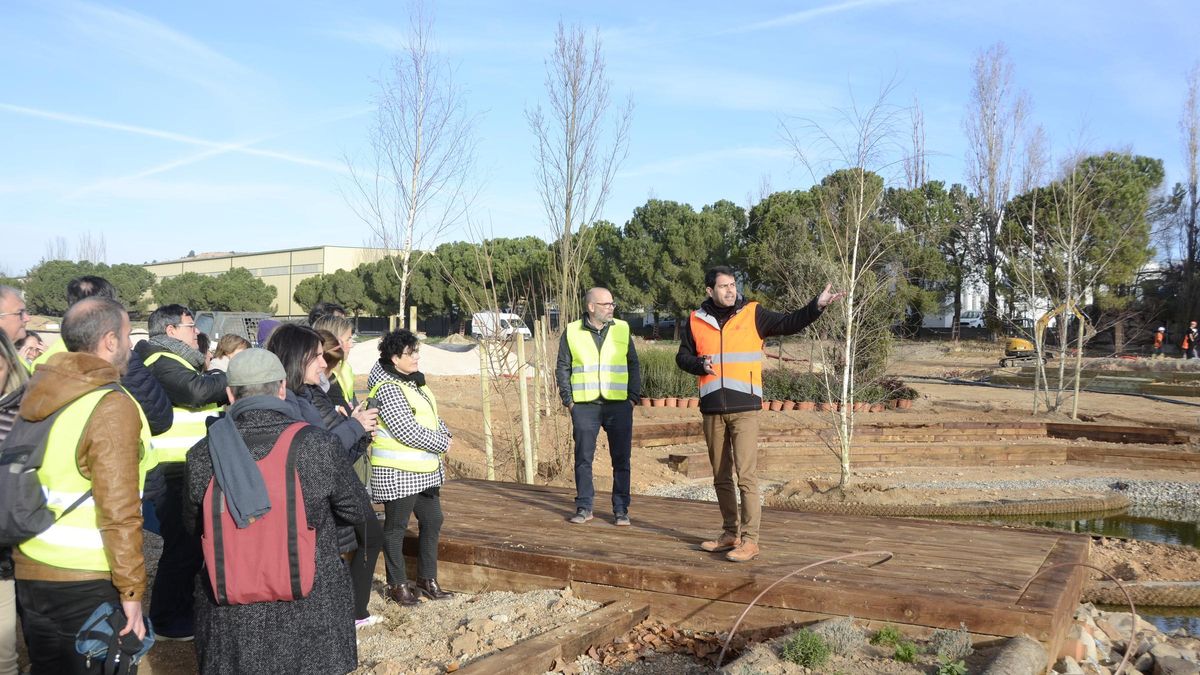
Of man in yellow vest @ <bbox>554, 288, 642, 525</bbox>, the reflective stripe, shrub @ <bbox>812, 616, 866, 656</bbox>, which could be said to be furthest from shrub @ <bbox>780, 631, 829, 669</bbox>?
man in yellow vest @ <bbox>554, 288, 642, 525</bbox>

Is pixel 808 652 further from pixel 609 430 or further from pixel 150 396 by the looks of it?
pixel 150 396

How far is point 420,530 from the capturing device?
513 centimetres

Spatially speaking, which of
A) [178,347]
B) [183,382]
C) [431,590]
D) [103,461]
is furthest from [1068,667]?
[178,347]

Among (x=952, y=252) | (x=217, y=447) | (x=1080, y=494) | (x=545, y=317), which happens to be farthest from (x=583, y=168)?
(x=952, y=252)

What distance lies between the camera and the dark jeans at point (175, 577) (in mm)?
4361

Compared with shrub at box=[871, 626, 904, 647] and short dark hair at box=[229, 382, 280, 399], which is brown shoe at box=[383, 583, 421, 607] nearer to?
short dark hair at box=[229, 382, 280, 399]

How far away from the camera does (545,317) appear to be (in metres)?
10.9

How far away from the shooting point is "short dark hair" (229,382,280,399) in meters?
3.18

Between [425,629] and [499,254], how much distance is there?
167 feet

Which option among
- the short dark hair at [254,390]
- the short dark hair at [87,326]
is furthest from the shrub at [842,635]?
the short dark hair at [87,326]

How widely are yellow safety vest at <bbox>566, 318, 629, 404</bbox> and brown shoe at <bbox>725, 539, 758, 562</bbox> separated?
1.31 m

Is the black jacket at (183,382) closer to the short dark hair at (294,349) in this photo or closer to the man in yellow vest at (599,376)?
the short dark hair at (294,349)

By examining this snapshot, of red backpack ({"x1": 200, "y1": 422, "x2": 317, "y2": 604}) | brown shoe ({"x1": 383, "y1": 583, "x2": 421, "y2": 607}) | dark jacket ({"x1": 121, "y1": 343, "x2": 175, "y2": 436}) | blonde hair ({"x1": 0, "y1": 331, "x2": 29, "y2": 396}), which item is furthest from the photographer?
brown shoe ({"x1": 383, "y1": 583, "x2": 421, "y2": 607})

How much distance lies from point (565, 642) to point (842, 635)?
1277 mm
